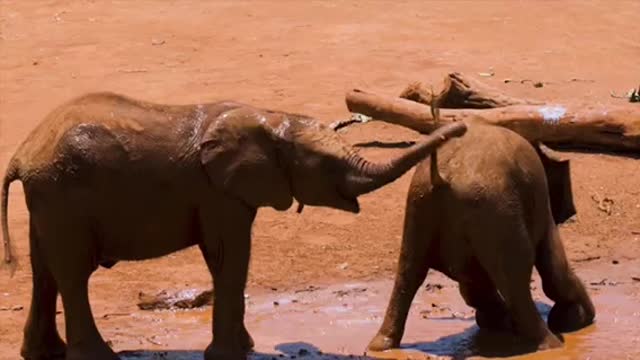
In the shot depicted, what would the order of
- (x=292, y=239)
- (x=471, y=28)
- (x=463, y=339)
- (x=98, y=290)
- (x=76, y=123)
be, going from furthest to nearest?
(x=471, y=28) → (x=292, y=239) → (x=98, y=290) → (x=463, y=339) → (x=76, y=123)

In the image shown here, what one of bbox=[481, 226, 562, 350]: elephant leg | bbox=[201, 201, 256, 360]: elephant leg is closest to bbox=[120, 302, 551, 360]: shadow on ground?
bbox=[481, 226, 562, 350]: elephant leg

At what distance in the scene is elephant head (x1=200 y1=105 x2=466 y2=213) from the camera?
8.10 meters

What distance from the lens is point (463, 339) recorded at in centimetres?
932

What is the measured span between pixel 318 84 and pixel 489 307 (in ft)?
23.6

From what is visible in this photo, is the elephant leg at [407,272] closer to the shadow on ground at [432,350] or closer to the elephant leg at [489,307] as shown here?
the shadow on ground at [432,350]

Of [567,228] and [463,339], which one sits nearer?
[463,339]

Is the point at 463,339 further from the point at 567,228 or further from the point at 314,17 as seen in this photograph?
the point at 314,17

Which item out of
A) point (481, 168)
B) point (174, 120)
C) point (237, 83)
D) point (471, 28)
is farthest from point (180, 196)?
point (471, 28)

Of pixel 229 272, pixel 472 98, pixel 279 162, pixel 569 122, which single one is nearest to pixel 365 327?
pixel 229 272

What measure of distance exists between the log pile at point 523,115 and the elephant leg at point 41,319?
15.1 ft

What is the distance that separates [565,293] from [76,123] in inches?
119

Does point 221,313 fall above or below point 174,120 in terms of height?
below

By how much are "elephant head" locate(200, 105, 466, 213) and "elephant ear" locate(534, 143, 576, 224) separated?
189 cm

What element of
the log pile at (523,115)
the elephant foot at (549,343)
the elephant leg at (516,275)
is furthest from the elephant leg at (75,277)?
the log pile at (523,115)
